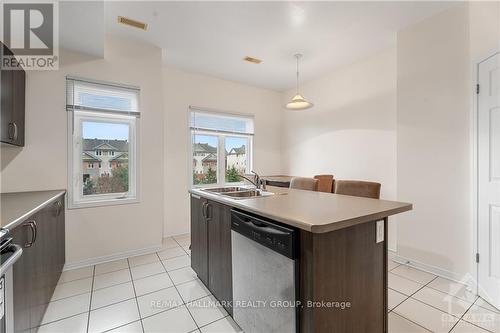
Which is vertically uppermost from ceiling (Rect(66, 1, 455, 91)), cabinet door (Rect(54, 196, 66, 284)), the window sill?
ceiling (Rect(66, 1, 455, 91))

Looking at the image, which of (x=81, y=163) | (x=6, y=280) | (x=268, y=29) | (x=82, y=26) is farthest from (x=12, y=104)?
(x=268, y=29)

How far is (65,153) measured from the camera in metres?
2.64

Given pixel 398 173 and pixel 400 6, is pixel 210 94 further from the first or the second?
pixel 398 173

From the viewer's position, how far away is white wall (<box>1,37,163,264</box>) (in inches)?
97.0

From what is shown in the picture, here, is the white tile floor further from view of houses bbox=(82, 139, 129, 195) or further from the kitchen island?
view of houses bbox=(82, 139, 129, 195)

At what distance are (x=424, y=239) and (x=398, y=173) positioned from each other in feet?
2.59

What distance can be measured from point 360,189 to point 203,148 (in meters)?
2.83

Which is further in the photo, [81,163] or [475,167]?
[81,163]

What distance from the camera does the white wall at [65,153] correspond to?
246 centimetres

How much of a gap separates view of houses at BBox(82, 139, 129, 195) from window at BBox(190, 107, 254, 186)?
1.17 metres

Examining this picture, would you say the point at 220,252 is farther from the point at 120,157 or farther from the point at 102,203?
the point at 120,157

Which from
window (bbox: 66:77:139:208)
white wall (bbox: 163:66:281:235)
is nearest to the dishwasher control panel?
window (bbox: 66:77:139:208)

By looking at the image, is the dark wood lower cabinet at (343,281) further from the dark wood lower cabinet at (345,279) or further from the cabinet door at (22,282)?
→ the cabinet door at (22,282)

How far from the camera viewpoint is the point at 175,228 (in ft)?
12.6
